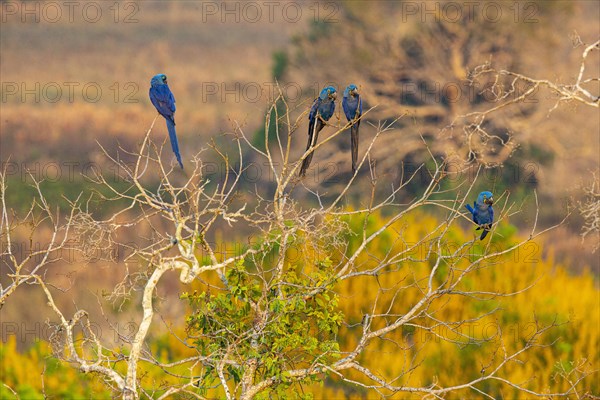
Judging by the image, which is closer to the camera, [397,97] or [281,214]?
[281,214]

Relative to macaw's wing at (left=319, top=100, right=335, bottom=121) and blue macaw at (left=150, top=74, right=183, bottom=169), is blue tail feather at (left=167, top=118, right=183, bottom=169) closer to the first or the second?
blue macaw at (left=150, top=74, right=183, bottom=169)

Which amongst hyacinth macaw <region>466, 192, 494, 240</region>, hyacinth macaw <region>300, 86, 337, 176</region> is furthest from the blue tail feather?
hyacinth macaw <region>466, 192, 494, 240</region>

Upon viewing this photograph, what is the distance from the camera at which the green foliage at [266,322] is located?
8.55m

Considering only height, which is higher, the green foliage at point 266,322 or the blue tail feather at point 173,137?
the blue tail feather at point 173,137

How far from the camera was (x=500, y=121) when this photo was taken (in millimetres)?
29750

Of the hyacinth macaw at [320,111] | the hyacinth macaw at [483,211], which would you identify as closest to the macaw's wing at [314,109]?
the hyacinth macaw at [320,111]

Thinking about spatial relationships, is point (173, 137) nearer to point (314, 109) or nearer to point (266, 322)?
point (314, 109)

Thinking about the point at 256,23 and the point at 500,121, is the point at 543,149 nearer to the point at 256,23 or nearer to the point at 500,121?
the point at 500,121

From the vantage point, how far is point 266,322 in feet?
28.0

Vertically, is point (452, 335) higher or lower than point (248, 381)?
lower

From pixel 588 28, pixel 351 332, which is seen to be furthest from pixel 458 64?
pixel 351 332

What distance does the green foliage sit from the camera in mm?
8555

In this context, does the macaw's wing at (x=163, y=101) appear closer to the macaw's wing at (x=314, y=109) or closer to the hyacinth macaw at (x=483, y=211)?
the macaw's wing at (x=314, y=109)

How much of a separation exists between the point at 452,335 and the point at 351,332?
56.6 inches
